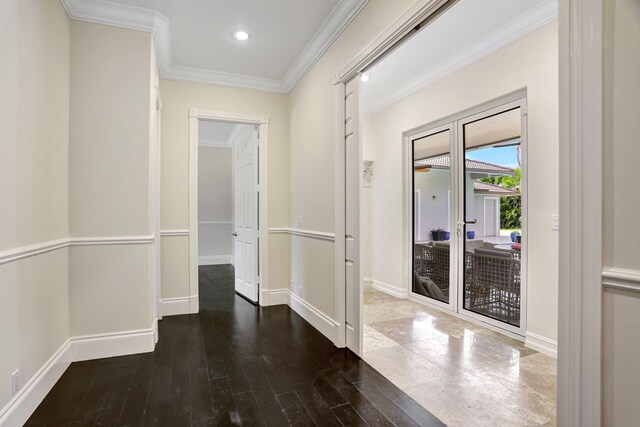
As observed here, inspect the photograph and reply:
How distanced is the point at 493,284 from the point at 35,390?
382 cm

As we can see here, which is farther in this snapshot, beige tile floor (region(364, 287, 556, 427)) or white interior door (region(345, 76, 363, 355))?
white interior door (region(345, 76, 363, 355))

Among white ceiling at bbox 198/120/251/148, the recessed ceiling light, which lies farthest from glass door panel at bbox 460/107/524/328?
white ceiling at bbox 198/120/251/148

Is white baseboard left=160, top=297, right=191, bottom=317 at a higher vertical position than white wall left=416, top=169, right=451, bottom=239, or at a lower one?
lower

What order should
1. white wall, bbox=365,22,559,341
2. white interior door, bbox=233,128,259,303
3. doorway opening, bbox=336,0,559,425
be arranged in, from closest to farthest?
doorway opening, bbox=336,0,559,425 → white wall, bbox=365,22,559,341 → white interior door, bbox=233,128,259,303

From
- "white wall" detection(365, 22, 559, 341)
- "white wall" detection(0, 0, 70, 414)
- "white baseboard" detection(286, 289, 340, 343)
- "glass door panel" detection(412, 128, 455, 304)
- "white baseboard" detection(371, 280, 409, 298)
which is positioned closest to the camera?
"white wall" detection(0, 0, 70, 414)

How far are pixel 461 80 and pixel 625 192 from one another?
2.96 m

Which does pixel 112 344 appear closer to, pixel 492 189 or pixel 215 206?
pixel 492 189

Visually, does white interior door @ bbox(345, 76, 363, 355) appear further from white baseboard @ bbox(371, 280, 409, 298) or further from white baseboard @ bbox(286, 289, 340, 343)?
white baseboard @ bbox(371, 280, 409, 298)

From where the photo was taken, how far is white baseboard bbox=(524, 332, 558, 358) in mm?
2707

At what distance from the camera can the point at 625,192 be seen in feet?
3.55

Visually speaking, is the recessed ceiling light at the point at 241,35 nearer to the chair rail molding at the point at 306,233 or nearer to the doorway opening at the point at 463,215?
the doorway opening at the point at 463,215

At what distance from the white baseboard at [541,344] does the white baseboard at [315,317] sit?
5.51 feet

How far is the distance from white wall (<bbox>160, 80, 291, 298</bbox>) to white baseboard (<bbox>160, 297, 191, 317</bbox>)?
56 millimetres

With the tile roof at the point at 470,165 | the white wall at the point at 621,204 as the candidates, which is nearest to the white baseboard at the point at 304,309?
the white wall at the point at 621,204
